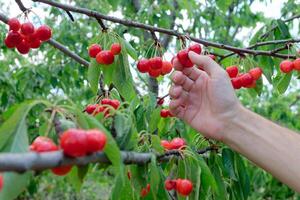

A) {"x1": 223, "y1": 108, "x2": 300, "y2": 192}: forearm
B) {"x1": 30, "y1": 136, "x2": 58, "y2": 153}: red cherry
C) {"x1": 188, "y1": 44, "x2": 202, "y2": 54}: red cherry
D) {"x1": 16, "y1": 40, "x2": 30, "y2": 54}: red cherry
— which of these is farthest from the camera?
{"x1": 16, "y1": 40, "x2": 30, "y2": 54}: red cherry

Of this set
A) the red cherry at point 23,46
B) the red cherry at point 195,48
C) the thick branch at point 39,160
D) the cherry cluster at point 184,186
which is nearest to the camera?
the thick branch at point 39,160

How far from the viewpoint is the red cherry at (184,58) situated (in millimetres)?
2152

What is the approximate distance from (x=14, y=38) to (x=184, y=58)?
2.72ft

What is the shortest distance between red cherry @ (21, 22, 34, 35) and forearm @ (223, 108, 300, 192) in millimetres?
1016

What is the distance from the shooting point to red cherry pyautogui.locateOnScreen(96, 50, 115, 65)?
2322 millimetres

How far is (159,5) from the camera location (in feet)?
17.9

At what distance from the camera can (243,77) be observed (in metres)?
2.48

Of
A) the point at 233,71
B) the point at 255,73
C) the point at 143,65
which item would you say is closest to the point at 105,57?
the point at 143,65

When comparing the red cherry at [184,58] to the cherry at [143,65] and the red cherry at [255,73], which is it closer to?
the cherry at [143,65]

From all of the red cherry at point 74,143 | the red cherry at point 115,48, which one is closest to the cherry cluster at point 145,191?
the red cherry at point 74,143

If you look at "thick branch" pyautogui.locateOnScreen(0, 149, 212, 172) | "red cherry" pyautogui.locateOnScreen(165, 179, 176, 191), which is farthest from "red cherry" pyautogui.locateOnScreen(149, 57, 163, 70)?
"thick branch" pyautogui.locateOnScreen(0, 149, 212, 172)

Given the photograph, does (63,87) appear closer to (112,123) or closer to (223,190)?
(223,190)

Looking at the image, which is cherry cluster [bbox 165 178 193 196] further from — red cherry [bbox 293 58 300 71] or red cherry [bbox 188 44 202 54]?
red cherry [bbox 293 58 300 71]

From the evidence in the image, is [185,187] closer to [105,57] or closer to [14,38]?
[105,57]
